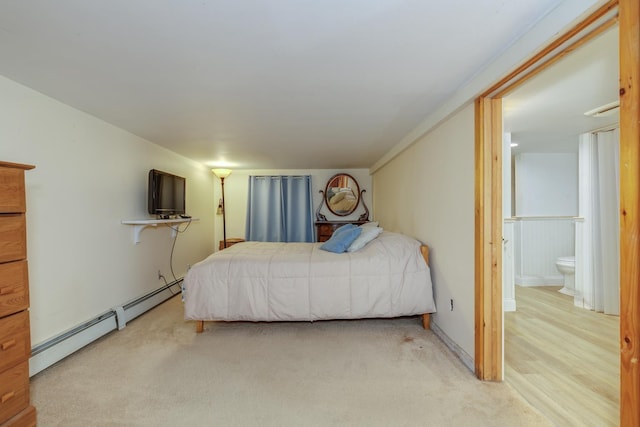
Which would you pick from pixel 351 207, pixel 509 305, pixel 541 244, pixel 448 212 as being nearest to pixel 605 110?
pixel 448 212

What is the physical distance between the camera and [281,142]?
11.2ft

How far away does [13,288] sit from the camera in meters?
1.40

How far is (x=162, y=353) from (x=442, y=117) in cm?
290

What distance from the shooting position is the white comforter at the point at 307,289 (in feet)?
8.37

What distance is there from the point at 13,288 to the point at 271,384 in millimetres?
1468

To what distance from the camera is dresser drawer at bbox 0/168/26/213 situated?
1354mm

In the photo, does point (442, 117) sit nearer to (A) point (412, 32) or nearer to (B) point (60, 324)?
(A) point (412, 32)

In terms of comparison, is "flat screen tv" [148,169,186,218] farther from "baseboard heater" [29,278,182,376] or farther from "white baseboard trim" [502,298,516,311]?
"white baseboard trim" [502,298,516,311]

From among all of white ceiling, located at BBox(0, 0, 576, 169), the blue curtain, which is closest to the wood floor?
white ceiling, located at BBox(0, 0, 576, 169)

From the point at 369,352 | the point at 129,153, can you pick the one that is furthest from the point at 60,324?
the point at 369,352

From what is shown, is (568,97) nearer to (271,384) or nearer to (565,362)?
(565,362)

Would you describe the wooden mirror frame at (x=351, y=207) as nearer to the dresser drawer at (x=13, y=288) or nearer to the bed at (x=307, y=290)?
the bed at (x=307, y=290)

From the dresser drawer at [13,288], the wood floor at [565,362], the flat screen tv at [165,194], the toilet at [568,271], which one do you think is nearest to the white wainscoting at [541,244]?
the toilet at [568,271]

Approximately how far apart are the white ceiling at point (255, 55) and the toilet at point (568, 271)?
297 centimetres
